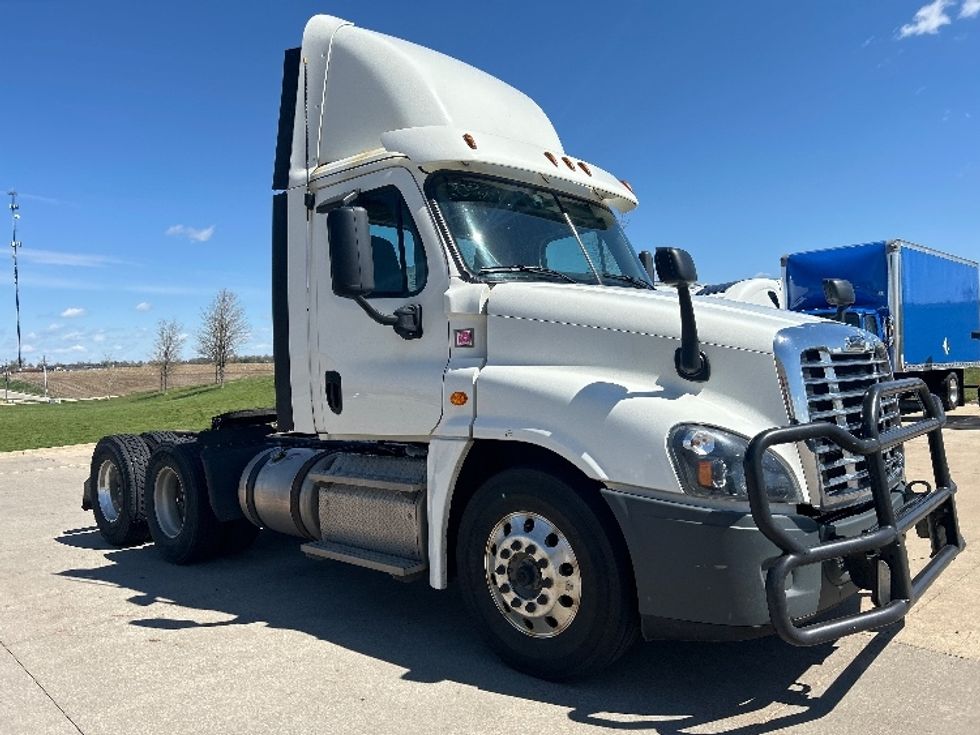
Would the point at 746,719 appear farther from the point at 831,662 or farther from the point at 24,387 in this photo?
the point at 24,387

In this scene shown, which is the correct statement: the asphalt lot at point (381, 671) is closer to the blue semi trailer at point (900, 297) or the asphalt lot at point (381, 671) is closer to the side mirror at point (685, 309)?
the side mirror at point (685, 309)

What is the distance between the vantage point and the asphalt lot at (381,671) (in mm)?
3529

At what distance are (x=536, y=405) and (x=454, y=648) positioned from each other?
5.05 ft

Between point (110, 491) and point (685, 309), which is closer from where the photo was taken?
point (685, 309)

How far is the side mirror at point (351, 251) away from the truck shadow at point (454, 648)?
6.66 ft

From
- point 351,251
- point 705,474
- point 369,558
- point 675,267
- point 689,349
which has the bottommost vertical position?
point 369,558

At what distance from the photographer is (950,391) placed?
1867 centimetres

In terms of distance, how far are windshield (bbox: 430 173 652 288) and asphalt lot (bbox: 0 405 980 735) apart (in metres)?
2.15

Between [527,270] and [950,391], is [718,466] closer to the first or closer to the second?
[527,270]

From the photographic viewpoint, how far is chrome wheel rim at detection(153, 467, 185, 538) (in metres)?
6.84

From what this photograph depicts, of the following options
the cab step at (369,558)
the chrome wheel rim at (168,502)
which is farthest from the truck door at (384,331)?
the chrome wheel rim at (168,502)

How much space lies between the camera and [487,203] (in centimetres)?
470

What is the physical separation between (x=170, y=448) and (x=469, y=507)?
3.64 m

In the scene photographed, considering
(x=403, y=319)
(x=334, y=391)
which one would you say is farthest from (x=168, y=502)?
(x=403, y=319)
